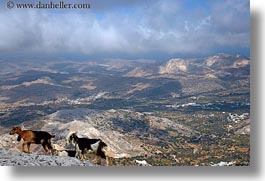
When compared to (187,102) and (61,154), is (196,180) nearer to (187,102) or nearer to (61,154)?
(187,102)

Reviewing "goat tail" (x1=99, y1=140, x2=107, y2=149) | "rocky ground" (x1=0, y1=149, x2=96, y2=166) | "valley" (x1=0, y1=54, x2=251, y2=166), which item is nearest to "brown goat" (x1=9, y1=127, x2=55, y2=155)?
"rocky ground" (x1=0, y1=149, x2=96, y2=166)

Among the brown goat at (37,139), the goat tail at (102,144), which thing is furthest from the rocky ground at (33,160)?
the goat tail at (102,144)

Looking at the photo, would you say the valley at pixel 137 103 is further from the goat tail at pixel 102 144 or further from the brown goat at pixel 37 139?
the brown goat at pixel 37 139

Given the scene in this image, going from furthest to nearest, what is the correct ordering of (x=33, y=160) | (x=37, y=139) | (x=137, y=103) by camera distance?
(x=137, y=103)
(x=37, y=139)
(x=33, y=160)

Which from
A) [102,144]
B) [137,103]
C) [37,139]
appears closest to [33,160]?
[37,139]


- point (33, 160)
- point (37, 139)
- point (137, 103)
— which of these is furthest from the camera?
point (137, 103)

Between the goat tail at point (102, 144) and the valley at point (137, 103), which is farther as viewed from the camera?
the valley at point (137, 103)

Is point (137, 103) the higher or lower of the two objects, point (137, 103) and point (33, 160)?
the higher

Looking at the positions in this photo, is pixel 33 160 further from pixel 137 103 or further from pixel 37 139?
pixel 137 103

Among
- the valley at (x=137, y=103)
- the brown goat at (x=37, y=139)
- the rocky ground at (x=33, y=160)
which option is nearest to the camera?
the rocky ground at (x=33, y=160)

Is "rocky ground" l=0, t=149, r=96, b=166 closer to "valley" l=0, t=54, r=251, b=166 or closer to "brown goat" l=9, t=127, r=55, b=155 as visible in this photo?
"brown goat" l=9, t=127, r=55, b=155

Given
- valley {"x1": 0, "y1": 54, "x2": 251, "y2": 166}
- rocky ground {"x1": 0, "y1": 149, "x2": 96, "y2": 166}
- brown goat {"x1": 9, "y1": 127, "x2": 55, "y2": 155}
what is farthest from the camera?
valley {"x1": 0, "y1": 54, "x2": 251, "y2": 166}
